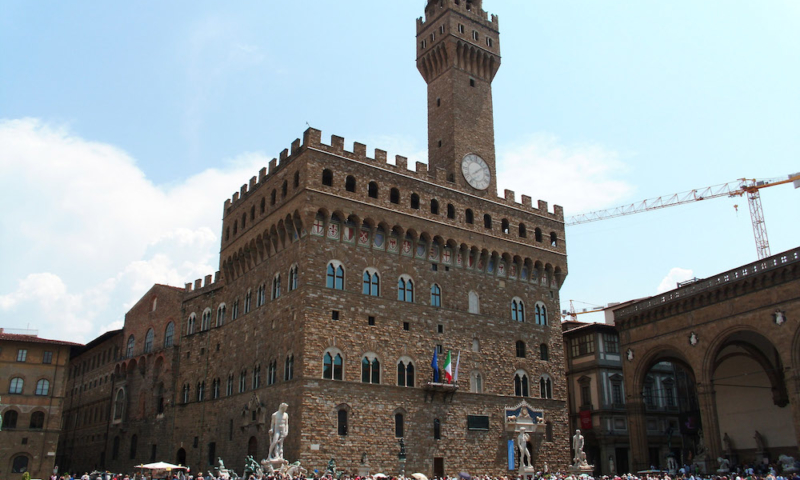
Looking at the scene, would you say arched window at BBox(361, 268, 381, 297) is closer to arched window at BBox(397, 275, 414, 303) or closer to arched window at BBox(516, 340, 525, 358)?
arched window at BBox(397, 275, 414, 303)

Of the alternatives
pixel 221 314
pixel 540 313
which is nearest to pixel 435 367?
pixel 540 313

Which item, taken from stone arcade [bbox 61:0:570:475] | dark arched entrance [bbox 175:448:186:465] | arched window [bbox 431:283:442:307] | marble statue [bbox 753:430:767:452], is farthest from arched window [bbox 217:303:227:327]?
marble statue [bbox 753:430:767:452]

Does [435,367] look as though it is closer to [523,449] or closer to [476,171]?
[523,449]

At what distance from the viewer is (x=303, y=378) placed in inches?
1328

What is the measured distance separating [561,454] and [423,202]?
18.0 meters

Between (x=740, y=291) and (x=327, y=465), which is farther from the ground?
(x=740, y=291)

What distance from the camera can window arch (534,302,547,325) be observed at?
44719mm

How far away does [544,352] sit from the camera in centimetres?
4434

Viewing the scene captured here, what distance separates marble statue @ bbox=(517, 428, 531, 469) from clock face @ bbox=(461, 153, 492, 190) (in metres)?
15.5

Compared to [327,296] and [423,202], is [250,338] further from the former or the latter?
[423,202]

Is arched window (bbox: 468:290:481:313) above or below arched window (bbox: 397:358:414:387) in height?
above

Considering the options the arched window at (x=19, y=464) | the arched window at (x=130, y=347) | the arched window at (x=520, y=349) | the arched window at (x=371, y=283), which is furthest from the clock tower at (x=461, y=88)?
the arched window at (x=19, y=464)

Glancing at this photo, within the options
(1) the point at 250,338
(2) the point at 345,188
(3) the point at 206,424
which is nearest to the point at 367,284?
(2) the point at 345,188

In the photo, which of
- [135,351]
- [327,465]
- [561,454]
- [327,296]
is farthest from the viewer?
[135,351]
